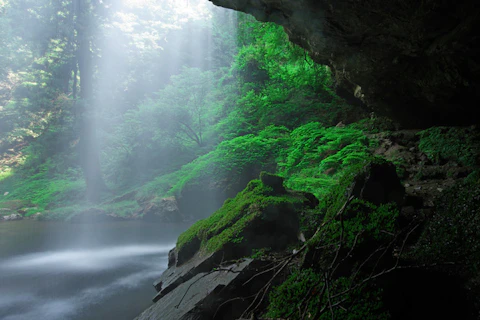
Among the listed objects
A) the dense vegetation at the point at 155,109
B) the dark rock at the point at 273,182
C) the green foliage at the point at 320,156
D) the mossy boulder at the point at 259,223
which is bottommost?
the mossy boulder at the point at 259,223

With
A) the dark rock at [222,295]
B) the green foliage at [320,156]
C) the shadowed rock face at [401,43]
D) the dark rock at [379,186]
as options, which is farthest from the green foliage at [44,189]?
the dark rock at [379,186]

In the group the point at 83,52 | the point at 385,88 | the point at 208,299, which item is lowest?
the point at 208,299

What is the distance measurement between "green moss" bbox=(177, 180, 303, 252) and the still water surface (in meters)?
1.83

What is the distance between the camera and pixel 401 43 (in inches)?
194

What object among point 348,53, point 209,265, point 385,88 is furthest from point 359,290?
point 385,88

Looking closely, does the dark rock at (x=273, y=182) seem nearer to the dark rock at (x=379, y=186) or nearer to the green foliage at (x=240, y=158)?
the dark rock at (x=379, y=186)

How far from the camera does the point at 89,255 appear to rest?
9.36 m

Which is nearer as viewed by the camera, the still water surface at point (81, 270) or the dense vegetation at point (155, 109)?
the still water surface at point (81, 270)

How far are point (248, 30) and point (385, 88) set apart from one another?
10249 millimetres

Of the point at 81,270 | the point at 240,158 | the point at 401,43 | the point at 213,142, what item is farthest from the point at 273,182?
the point at 213,142

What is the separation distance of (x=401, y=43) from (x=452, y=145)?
259 centimetres

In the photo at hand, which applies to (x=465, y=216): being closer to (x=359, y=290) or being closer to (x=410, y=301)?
(x=410, y=301)

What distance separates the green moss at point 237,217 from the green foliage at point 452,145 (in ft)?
10.4

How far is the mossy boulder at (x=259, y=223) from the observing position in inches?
181
